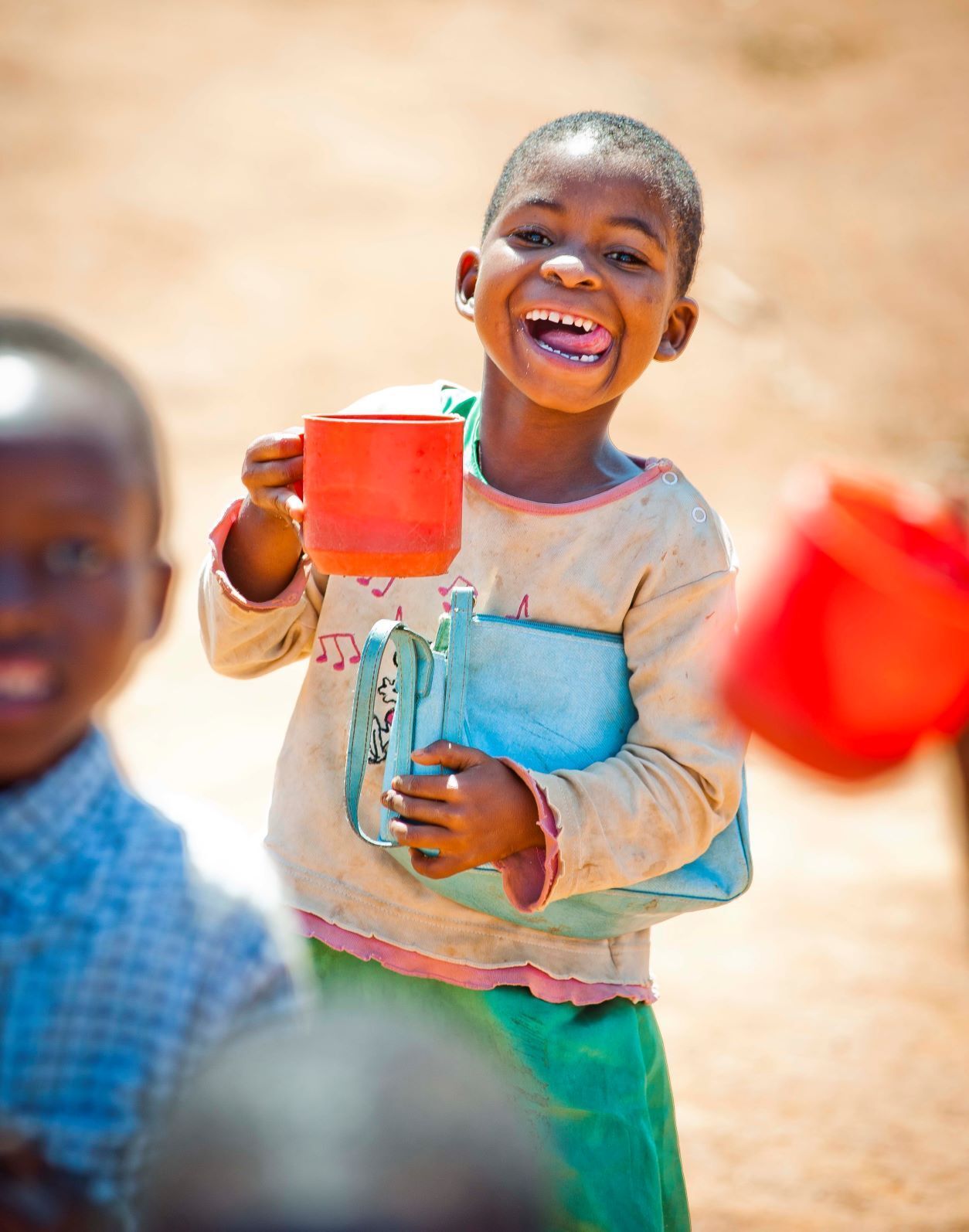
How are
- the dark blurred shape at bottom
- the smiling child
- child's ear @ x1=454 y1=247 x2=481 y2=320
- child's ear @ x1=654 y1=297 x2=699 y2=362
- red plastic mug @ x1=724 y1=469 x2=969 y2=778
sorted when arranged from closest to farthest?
the dark blurred shape at bottom, red plastic mug @ x1=724 y1=469 x2=969 y2=778, the smiling child, child's ear @ x1=654 y1=297 x2=699 y2=362, child's ear @ x1=454 y1=247 x2=481 y2=320

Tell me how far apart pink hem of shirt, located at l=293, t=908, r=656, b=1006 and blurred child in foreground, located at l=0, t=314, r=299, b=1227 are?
680 mm

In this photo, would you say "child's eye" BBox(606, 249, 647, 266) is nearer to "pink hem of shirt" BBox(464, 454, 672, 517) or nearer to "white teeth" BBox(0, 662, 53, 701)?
"pink hem of shirt" BBox(464, 454, 672, 517)

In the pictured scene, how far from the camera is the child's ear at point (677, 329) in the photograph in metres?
2.30

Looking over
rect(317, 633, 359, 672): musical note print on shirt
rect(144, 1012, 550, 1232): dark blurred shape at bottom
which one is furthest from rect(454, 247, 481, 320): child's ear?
rect(144, 1012, 550, 1232): dark blurred shape at bottom

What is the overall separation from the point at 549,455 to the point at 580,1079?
965mm

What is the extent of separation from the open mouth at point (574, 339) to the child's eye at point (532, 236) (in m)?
0.12

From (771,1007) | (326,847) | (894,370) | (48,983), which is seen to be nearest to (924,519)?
(48,983)

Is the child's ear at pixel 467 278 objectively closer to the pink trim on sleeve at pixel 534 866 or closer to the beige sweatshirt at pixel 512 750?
the beige sweatshirt at pixel 512 750

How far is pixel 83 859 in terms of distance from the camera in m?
1.45

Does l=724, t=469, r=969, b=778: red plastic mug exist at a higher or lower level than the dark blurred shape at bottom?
higher

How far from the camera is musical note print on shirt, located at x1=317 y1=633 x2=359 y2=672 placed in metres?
2.19

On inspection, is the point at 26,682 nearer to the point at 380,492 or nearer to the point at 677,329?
the point at 380,492

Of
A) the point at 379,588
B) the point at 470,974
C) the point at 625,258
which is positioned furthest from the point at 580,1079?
the point at 625,258

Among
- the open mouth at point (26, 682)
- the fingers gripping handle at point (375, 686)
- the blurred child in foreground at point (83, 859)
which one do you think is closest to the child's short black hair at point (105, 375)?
the blurred child in foreground at point (83, 859)
